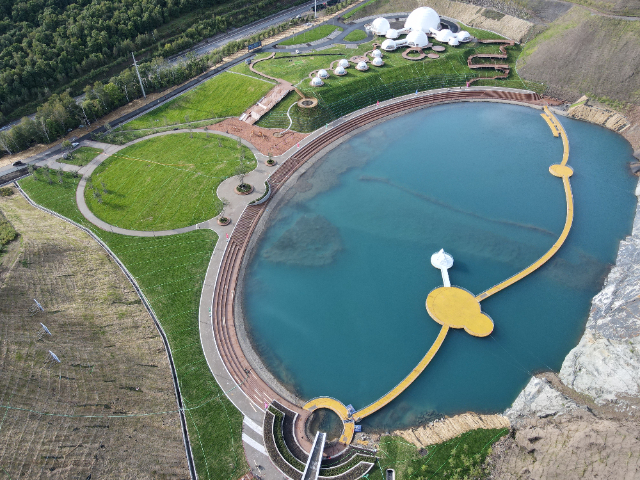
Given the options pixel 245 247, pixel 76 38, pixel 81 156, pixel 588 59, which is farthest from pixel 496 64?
pixel 76 38

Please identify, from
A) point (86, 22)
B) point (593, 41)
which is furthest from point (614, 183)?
point (86, 22)

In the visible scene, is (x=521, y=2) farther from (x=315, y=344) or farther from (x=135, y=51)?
(x=315, y=344)

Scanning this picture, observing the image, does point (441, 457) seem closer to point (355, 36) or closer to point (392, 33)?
point (392, 33)

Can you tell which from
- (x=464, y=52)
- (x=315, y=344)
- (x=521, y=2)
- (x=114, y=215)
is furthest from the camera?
(x=521, y=2)

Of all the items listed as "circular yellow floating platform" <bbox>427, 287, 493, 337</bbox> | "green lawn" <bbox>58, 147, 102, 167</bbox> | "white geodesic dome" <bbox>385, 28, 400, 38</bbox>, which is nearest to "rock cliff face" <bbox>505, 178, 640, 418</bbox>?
"circular yellow floating platform" <bbox>427, 287, 493, 337</bbox>

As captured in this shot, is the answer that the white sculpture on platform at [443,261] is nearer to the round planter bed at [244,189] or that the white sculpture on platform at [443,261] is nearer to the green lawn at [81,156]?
the round planter bed at [244,189]

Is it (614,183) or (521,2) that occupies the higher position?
(521,2)

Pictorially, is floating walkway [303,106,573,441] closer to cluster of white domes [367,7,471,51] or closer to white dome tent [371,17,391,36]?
cluster of white domes [367,7,471,51]

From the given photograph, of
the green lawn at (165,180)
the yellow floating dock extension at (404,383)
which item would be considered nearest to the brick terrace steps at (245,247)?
the green lawn at (165,180)
